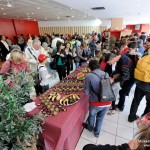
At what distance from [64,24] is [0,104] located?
53.1 ft

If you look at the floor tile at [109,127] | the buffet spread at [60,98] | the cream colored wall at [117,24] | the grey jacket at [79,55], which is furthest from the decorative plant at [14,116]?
the cream colored wall at [117,24]

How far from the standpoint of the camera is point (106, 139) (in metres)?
2.04

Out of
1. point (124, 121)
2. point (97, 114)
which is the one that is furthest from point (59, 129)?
point (124, 121)

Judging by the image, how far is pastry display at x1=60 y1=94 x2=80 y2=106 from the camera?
5.66ft

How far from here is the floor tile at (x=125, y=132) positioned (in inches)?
82.6

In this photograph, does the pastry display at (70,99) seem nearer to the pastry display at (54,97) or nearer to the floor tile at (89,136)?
the pastry display at (54,97)

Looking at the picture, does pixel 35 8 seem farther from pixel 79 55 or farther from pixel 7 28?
pixel 7 28

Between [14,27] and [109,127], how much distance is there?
12970 millimetres

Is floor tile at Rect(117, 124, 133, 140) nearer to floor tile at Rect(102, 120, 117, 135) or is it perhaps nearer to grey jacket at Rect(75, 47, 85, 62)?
floor tile at Rect(102, 120, 117, 135)

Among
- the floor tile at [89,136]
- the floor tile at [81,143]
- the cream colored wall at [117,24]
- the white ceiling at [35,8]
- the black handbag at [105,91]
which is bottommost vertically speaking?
the floor tile at [81,143]

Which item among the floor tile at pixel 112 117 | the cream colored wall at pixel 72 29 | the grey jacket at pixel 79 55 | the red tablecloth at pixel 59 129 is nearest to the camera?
the red tablecloth at pixel 59 129

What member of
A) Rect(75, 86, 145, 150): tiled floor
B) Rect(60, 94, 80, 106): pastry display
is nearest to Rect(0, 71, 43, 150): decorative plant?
Rect(60, 94, 80, 106): pastry display

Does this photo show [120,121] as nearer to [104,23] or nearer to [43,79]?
[43,79]

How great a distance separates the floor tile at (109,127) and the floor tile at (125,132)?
2.8 inches
